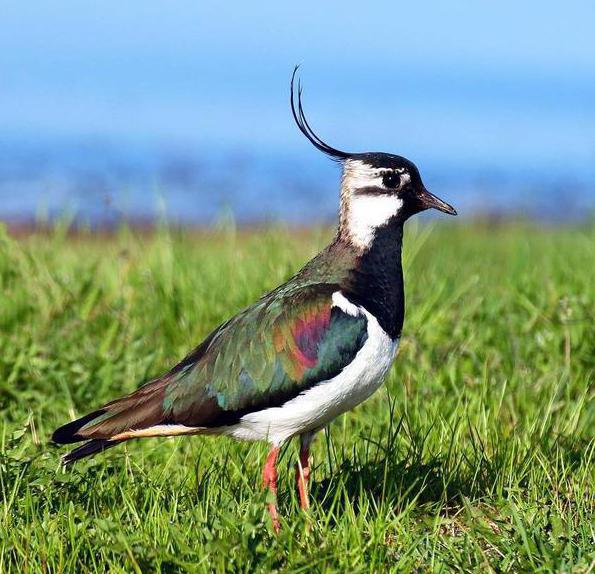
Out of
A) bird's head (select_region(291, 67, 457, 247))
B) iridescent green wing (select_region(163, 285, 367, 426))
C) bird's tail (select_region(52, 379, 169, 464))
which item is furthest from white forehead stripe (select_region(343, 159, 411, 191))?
bird's tail (select_region(52, 379, 169, 464))

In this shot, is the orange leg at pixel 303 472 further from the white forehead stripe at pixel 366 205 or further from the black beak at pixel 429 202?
the black beak at pixel 429 202

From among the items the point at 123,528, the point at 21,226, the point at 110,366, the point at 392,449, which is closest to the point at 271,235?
the point at 110,366

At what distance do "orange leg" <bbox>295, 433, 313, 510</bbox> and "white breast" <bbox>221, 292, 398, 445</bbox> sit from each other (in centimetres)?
13

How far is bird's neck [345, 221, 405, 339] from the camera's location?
13.6 feet

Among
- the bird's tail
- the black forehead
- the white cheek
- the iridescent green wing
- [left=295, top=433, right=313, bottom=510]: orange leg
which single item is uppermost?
the black forehead

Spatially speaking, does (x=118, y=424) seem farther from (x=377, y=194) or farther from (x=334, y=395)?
(x=377, y=194)

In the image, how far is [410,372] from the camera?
546 cm

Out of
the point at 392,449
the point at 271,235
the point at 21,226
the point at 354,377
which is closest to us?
the point at 354,377

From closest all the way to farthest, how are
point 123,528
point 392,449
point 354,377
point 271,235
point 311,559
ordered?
point 311,559 → point 123,528 → point 354,377 → point 392,449 → point 271,235

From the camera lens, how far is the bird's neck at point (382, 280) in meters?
4.16

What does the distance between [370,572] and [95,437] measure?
51.9 inches

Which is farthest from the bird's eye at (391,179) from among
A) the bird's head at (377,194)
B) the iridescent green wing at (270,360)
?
the iridescent green wing at (270,360)

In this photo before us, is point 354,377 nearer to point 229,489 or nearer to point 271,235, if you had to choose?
point 229,489

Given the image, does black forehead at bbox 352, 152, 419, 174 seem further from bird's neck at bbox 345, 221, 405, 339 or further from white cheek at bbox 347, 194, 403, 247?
bird's neck at bbox 345, 221, 405, 339
